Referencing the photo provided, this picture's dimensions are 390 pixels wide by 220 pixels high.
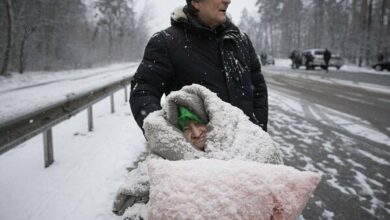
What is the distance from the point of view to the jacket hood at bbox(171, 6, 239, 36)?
2.06 metres

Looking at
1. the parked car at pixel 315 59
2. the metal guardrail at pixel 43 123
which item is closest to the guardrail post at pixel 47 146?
the metal guardrail at pixel 43 123

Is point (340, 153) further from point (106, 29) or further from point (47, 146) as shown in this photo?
point (106, 29)

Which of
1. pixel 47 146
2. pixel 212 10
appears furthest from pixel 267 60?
pixel 212 10

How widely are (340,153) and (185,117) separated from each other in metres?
4.89

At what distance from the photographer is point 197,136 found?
56.0 inches

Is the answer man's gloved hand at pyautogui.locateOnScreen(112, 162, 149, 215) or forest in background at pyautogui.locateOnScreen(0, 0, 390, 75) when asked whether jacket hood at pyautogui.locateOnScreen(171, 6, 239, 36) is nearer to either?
man's gloved hand at pyautogui.locateOnScreen(112, 162, 149, 215)

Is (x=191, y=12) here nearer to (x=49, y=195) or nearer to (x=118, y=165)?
(x=49, y=195)

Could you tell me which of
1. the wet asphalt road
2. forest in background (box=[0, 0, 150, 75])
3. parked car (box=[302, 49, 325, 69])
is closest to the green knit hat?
the wet asphalt road

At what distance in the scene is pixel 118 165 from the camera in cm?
454

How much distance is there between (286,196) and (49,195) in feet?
9.84

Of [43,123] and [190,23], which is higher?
[190,23]

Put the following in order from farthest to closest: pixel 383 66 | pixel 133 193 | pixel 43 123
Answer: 1. pixel 383 66
2. pixel 43 123
3. pixel 133 193

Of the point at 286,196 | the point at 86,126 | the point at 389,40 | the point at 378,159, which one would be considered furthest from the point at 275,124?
the point at 389,40

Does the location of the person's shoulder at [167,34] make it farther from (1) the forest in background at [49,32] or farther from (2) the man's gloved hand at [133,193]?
(1) the forest in background at [49,32]
